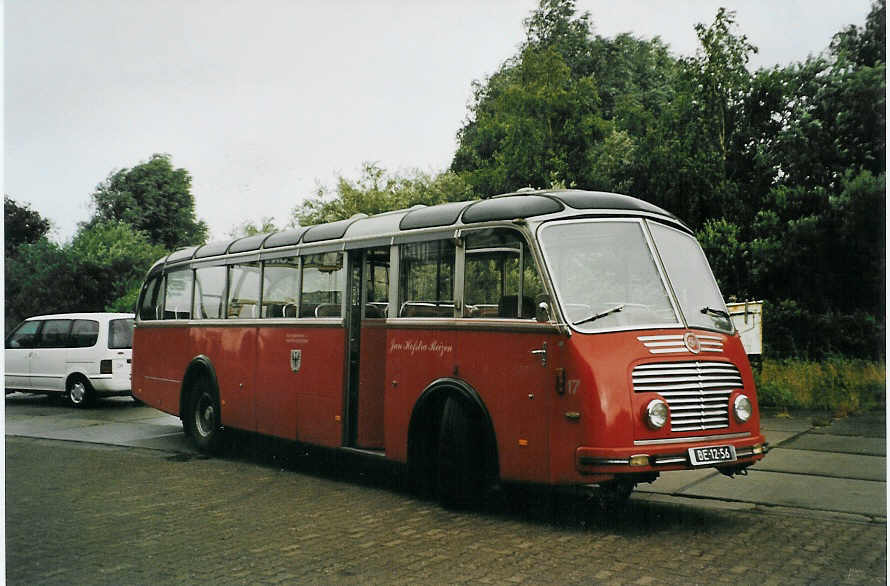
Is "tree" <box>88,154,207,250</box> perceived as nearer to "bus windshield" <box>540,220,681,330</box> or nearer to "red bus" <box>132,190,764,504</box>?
"red bus" <box>132,190,764,504</box>

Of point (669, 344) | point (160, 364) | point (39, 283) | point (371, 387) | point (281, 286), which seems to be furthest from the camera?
point (39, 283)

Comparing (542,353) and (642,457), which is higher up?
(542,353)

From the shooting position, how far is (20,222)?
11336mm

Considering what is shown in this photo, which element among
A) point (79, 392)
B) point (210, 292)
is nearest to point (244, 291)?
point (210, 292)

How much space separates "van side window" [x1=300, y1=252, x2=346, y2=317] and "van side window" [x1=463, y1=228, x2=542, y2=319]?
2135 mm

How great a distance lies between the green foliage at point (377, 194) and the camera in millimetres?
37156

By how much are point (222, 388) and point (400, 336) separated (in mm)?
3969

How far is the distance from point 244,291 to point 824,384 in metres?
9.42

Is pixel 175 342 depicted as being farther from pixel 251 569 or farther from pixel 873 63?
pixel 873 63

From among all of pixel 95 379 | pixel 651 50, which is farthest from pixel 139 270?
pixel 651 50

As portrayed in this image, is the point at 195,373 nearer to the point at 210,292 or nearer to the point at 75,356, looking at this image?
the point at 210,292

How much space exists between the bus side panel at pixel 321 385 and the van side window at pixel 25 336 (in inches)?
429

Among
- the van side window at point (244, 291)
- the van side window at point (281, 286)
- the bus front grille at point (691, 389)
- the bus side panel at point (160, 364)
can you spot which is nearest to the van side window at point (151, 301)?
the bus side panel at point (160, 364)

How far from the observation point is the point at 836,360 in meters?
14.4
